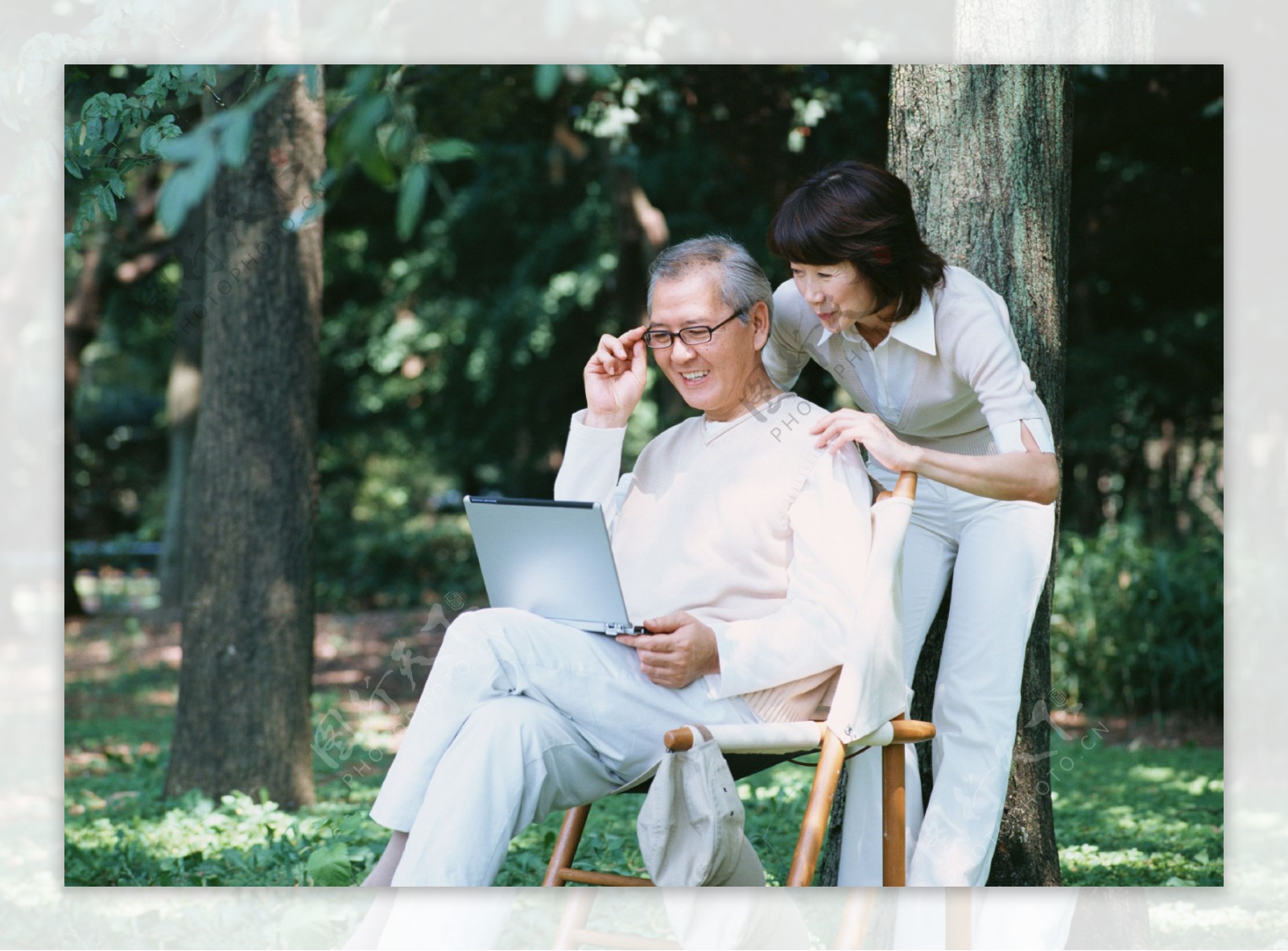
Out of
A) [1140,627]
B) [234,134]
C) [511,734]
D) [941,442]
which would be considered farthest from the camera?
[1140,627]

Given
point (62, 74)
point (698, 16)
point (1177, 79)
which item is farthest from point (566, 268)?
point (62, 74)

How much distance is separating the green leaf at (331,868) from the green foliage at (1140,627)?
3203 mm

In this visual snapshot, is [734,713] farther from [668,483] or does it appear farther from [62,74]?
[62,74]

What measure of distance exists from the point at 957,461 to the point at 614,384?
2.32 ft

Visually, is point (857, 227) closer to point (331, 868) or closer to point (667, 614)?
point (667, 614)

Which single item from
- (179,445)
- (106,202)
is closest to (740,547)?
(106,202)

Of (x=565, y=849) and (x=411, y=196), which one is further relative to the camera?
(x=565, y=849)

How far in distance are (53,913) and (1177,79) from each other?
13.1 feet

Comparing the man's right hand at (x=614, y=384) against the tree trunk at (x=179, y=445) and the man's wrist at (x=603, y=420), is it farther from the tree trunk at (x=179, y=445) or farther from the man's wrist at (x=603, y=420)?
the tree trunk at (x=179, y=445)

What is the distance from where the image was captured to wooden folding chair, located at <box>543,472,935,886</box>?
2.33 metres

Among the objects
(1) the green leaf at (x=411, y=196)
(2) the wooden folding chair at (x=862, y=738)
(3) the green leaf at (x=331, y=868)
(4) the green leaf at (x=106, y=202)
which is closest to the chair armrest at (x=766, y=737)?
(2) the wooden folding chair at (x=862, y=738)

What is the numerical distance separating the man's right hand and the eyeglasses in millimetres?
95

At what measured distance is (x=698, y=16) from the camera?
473 cm

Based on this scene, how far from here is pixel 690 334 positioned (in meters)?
2.62
